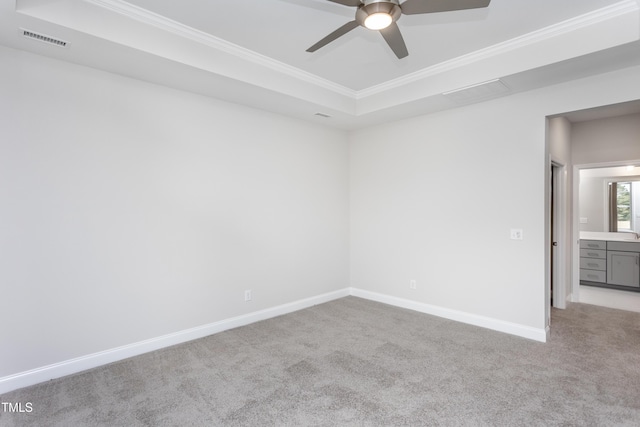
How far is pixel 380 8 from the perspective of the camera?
6.39ft

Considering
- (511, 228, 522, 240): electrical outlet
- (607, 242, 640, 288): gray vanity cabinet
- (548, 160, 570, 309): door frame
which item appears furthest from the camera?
(607, 242, 640, 288): gray vanity cabinet

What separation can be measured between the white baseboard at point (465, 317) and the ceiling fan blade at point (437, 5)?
3.23 metres

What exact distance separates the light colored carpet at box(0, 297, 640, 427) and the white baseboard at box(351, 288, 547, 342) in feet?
0.40

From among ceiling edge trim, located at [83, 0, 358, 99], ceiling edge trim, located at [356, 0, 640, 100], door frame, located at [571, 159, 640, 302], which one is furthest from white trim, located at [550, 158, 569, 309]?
ceiling edge trim, located at [83, 0, 358, 99]

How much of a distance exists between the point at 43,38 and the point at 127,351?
2.71m

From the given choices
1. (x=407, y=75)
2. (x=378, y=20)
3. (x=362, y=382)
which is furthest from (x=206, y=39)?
(x=362, y=382)

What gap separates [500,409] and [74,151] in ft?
12.9

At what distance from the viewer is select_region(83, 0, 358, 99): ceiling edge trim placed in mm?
2510

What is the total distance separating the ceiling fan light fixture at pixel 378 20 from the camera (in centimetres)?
201

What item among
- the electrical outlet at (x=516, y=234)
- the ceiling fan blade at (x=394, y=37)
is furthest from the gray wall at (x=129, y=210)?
the electrical outlet at (x=516, y=234)

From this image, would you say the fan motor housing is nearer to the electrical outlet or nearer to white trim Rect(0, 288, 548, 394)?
the electrical outlet

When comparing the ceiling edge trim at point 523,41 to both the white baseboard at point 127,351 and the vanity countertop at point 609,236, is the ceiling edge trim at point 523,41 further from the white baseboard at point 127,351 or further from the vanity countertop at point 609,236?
the vanity countertop at point 609,236

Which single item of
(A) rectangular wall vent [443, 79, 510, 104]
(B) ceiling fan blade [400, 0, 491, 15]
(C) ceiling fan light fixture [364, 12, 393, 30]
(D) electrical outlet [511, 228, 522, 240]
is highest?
(A) rectangular wall vent [443, 79, 510, 104]

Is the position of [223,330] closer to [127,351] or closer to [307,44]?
[127,351]
